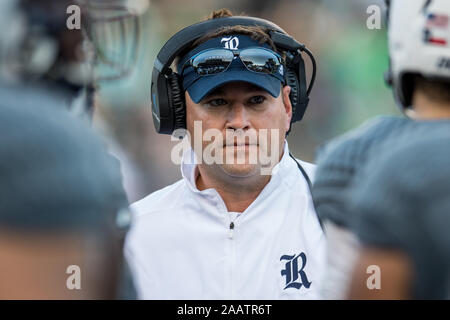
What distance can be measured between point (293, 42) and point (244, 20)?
0.20 meters

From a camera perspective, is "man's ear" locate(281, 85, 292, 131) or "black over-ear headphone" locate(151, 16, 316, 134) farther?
"man's ear" locate(281, 85, 292, 131)

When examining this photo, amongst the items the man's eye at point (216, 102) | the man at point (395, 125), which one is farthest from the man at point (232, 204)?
the man at point (395, 125)

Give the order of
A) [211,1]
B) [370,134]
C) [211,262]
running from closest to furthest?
[370,134], [211,262], [211,1]

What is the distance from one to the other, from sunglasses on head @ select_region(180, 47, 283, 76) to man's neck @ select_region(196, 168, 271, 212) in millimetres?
395

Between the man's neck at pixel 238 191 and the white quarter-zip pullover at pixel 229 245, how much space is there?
0.14 ft

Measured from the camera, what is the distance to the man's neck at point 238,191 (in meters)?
2.49

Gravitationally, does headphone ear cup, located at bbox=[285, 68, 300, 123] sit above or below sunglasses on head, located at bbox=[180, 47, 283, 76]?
below

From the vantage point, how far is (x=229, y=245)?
238 cm

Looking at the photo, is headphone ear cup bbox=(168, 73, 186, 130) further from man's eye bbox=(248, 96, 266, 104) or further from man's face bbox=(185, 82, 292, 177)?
man's eye bbox=(248, 96, 266, 104)

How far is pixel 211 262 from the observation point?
233 centimetres

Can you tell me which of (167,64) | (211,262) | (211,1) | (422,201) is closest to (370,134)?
(422,201)

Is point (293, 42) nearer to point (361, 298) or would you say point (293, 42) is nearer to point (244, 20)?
point (244, 20)

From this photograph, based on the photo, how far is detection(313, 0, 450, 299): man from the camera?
1.35 meters

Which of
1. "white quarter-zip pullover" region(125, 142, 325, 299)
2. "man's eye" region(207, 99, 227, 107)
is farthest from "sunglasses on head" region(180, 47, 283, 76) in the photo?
"white quarter-zip pullover" region(125, 142, 325, 299)
